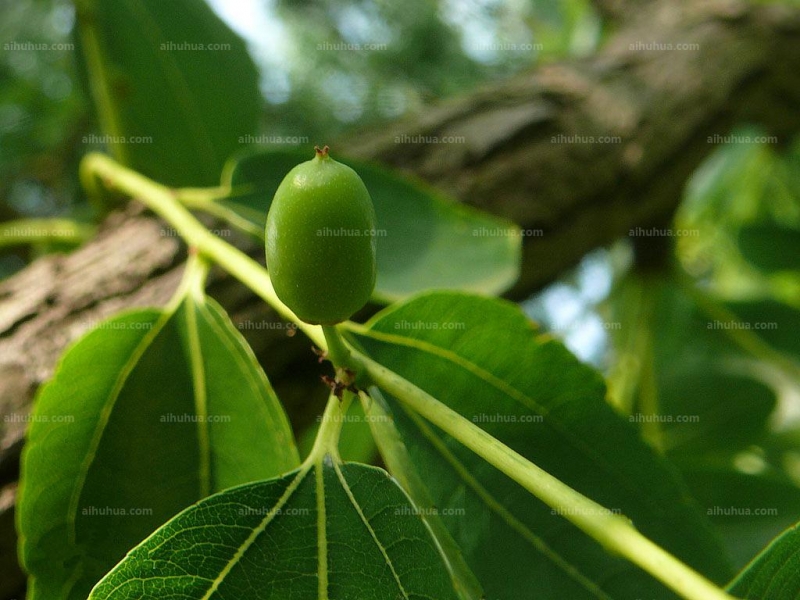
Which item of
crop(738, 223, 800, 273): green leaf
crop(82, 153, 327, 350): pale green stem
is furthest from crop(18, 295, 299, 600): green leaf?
crop(738, 223, 800, 273): green leaf

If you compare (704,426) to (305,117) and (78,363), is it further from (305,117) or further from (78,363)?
(305,117)

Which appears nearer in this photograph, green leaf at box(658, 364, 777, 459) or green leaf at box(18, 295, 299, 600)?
green leaf at box(18, 295, 299, 600)

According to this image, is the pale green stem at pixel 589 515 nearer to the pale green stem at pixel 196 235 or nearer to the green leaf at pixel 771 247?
the pale green stem at pixel 196 235

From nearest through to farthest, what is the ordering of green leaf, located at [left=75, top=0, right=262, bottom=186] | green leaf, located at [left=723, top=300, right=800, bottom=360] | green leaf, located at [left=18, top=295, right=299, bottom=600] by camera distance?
green leaf, located at [left=18, top=295, right=299, bottom=600] → green leaf, located at [left=75, top=0, right=262, bottom=186] → green leaf, located at [left=723, top=300, right=800, bottom=360]

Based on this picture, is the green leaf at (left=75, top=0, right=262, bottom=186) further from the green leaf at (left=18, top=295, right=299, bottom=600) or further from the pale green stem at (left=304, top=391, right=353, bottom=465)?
the pale green stem at (left=304, top=391, right=353, bottom=465)

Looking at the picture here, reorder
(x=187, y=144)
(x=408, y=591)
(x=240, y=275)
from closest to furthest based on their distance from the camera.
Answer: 1. (x=408, y=591)
2. (x=240, y=275)
3. (x=187, y=144)

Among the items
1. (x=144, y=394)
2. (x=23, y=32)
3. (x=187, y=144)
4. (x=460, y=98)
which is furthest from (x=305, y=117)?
(x=144, y=394)

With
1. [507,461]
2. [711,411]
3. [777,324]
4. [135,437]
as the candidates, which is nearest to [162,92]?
[135,437]
